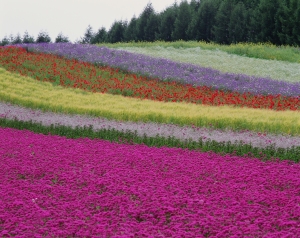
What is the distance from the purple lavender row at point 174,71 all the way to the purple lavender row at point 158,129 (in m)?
9.62

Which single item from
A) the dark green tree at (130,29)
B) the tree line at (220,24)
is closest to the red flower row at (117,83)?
the tree line at (220,24)

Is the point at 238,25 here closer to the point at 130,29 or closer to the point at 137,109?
the point at 130,29

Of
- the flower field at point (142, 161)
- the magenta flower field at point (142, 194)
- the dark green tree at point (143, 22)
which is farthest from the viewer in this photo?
the dark green tree at point (143, 22)

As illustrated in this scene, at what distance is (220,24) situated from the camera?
49344 mm

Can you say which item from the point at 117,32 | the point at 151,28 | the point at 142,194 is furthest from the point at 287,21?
the point at 142,194

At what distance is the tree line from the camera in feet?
148

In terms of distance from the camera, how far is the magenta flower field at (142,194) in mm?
5387

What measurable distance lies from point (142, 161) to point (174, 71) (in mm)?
16132

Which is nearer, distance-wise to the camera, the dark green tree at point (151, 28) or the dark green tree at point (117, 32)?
the dark green tree at point (151, 28)

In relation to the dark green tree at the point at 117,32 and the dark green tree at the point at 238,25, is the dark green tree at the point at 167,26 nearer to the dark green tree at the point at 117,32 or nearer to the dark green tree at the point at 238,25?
the dark green tree at the point at 238,25

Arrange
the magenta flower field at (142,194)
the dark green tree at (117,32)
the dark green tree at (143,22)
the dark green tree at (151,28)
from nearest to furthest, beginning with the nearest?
the magenta flower field at (142,194) → the dark green tree at (151,28) → the dark green tree at (143,22) → the dark green tree at (117,32)

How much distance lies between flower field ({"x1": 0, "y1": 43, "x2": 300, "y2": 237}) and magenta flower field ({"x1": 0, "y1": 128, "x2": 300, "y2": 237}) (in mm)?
17

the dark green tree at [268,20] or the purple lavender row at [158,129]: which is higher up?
the dark green tree at [268,20]

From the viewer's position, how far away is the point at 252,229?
17.5 ft
